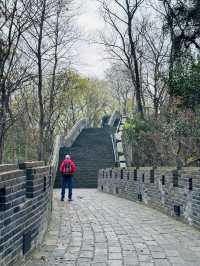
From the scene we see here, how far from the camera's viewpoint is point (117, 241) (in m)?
6.70

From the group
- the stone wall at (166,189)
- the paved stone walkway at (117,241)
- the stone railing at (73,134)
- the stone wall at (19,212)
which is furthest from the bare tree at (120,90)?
the stone wall at (19,212)

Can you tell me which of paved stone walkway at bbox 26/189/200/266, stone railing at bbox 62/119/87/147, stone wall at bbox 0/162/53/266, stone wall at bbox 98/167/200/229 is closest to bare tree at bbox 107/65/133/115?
stone railing at bbox 62/119/87/147

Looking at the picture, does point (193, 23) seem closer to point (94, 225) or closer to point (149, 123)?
point (149, 123)

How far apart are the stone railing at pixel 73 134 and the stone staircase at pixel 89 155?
27 centimetres

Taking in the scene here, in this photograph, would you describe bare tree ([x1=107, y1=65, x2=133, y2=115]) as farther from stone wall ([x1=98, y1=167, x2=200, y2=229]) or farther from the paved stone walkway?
the paved stone walkway

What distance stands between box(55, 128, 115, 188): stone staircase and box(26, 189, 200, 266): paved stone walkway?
13298 millimetres

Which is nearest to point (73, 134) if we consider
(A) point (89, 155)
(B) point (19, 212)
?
(A) point (89, 155)

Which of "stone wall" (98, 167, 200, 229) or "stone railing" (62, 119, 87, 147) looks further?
"stone railing" (62, 119, 87, 147)

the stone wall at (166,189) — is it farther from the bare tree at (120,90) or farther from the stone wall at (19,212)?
the bare tree at (120,90)

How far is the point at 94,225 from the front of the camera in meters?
8.38

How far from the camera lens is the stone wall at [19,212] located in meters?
4.30

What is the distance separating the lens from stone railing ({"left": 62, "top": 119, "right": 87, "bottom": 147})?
92.5 feet

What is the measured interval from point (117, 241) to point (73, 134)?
23.3 m

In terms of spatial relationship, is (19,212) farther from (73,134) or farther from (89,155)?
(73,134)
